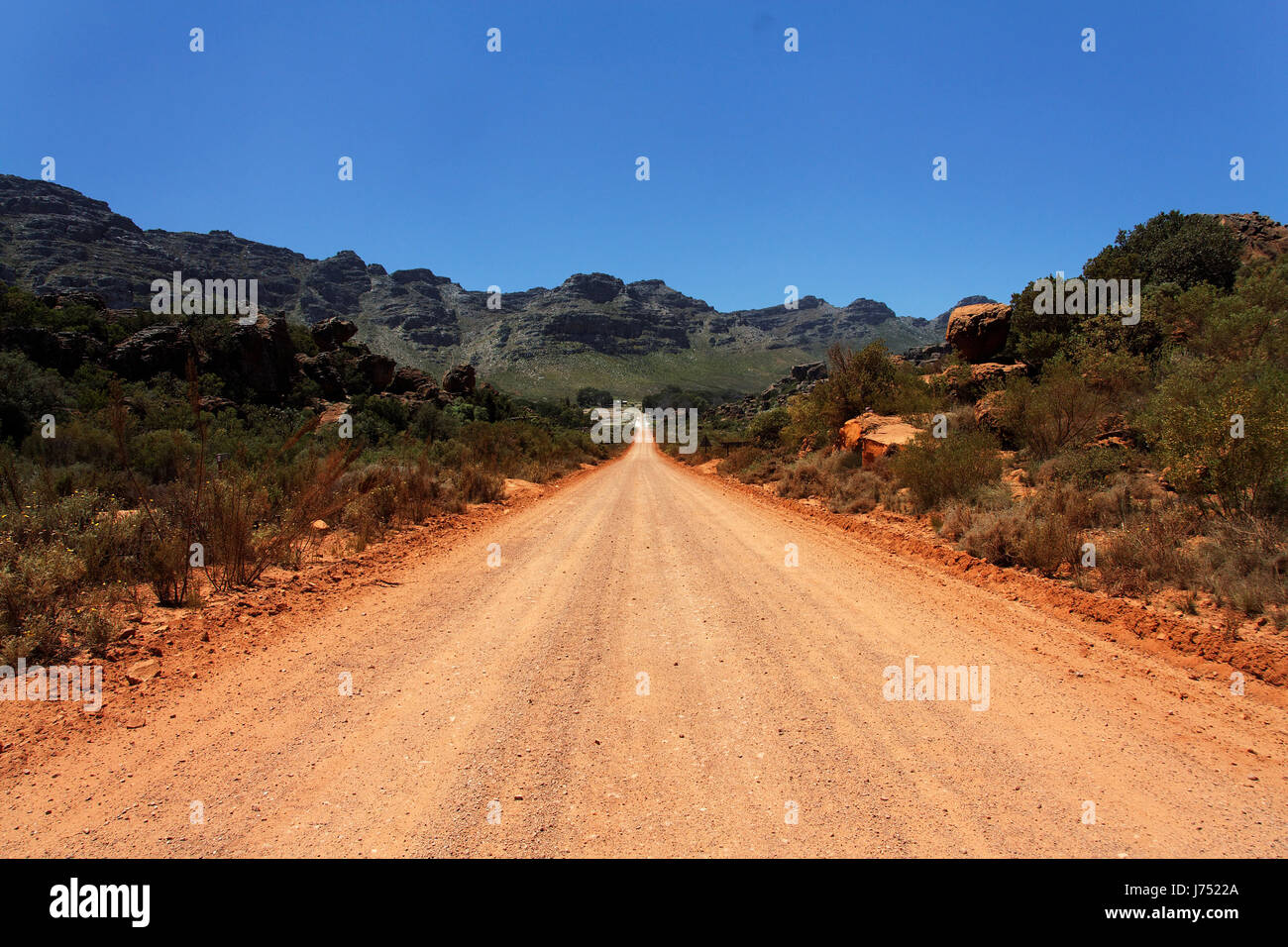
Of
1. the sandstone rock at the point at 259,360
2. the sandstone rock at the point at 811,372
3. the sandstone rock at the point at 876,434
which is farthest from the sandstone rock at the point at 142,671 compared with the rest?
the sandstone rock at the point at 811,372

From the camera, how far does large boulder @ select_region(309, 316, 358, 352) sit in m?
31.7

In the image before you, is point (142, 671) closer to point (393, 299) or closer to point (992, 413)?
point (992, 413)

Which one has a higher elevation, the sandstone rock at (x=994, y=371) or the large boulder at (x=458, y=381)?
the large boulder at (x=458, y=381)

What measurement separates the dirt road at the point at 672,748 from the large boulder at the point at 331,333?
30.6 metres

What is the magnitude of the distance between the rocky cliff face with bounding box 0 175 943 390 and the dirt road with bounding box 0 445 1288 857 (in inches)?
3059

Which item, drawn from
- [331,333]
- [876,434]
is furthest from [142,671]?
[331,333]

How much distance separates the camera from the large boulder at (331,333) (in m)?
31.7

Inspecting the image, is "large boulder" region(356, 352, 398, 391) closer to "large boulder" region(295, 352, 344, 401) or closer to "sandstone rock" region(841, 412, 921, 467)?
"large boulder" region(295, 352, 344, 401)

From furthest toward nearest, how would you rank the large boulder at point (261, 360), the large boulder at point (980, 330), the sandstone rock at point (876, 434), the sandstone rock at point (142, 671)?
1. the large boulder at point (261, 360)
2. the large boulder at point (980, 330)
3. the sandstone rock at point (876, 434)
4. the sandstone rock at point (142, 671)

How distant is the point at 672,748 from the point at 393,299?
580 feet

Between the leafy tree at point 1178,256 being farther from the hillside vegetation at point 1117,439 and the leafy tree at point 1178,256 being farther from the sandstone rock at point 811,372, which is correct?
the sandstone rock at point 811,372

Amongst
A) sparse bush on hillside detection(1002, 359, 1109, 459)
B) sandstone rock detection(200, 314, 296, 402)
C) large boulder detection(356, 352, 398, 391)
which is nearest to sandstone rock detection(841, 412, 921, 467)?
sparse bush on hillside detection(1002, 359, 1109, 459)

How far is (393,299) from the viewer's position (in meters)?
159
